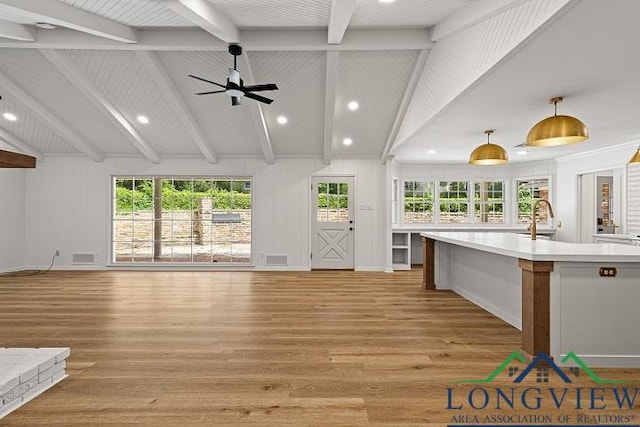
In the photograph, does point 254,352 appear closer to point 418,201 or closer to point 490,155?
point 490,155

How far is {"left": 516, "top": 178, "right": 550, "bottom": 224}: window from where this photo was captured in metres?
8.05

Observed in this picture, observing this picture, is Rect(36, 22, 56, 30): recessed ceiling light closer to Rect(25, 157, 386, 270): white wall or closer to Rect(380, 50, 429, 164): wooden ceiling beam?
Rect(25, 157, 386, 270): white wall

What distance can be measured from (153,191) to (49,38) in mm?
3895

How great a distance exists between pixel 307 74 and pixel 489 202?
220 inches

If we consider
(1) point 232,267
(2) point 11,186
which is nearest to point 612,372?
(1) point 232,267

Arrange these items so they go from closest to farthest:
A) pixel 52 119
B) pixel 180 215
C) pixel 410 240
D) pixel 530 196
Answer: pixel 52 119 < pixel 410 240 < pixel 180 215 < pixel 530 196

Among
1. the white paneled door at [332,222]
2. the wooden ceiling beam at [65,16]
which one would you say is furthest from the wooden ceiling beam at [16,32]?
the white paneled door at [332,222]

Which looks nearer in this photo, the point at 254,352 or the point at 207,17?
the point at 254,352

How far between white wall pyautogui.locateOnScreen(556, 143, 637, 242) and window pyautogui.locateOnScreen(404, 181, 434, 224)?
102 inches

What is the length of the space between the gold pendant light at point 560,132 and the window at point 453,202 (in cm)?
530

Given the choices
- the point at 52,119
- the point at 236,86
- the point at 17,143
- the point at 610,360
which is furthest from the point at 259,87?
the point at 17,143

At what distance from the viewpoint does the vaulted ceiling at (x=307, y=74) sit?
120 inches

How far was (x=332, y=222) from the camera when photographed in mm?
7715

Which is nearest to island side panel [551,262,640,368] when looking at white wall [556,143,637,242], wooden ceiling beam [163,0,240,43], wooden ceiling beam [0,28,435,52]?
wooden ceiling beam [0,28,435,52]
